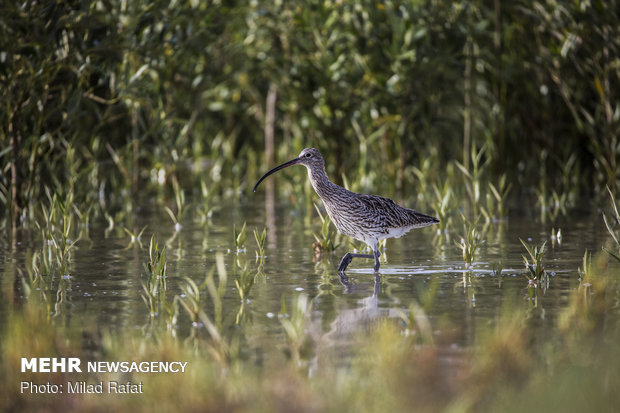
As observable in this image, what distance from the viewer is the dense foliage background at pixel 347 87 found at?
12.6 m

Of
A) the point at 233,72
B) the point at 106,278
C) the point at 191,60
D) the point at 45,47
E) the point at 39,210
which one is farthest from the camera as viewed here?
the point at 233,72

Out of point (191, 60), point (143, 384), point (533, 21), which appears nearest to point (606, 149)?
point (533, 21)

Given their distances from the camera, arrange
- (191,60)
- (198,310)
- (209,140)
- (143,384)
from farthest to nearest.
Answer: (209,140)
(191,60)
(198,310)
(143,384)

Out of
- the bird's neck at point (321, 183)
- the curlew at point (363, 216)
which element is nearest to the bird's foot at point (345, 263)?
the curlew at point (363, 216)

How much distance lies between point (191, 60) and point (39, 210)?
364cm

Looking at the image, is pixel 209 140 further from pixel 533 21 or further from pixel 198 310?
pixel 198 310

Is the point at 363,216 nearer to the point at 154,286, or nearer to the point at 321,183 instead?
the point at 321,183

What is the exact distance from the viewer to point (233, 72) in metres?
17.6

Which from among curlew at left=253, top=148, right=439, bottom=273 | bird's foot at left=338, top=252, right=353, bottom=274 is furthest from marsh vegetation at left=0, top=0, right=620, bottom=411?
curlew at left=253, top=148, right=439, bottom=273

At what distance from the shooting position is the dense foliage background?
41.4ft

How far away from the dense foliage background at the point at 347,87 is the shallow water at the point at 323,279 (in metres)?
1.80

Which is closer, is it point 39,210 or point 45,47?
point 45,47

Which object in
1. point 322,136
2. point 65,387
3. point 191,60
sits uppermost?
point 191,60

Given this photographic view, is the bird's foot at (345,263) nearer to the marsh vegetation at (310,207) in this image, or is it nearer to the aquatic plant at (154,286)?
the marsh vegetation at (310,207)
